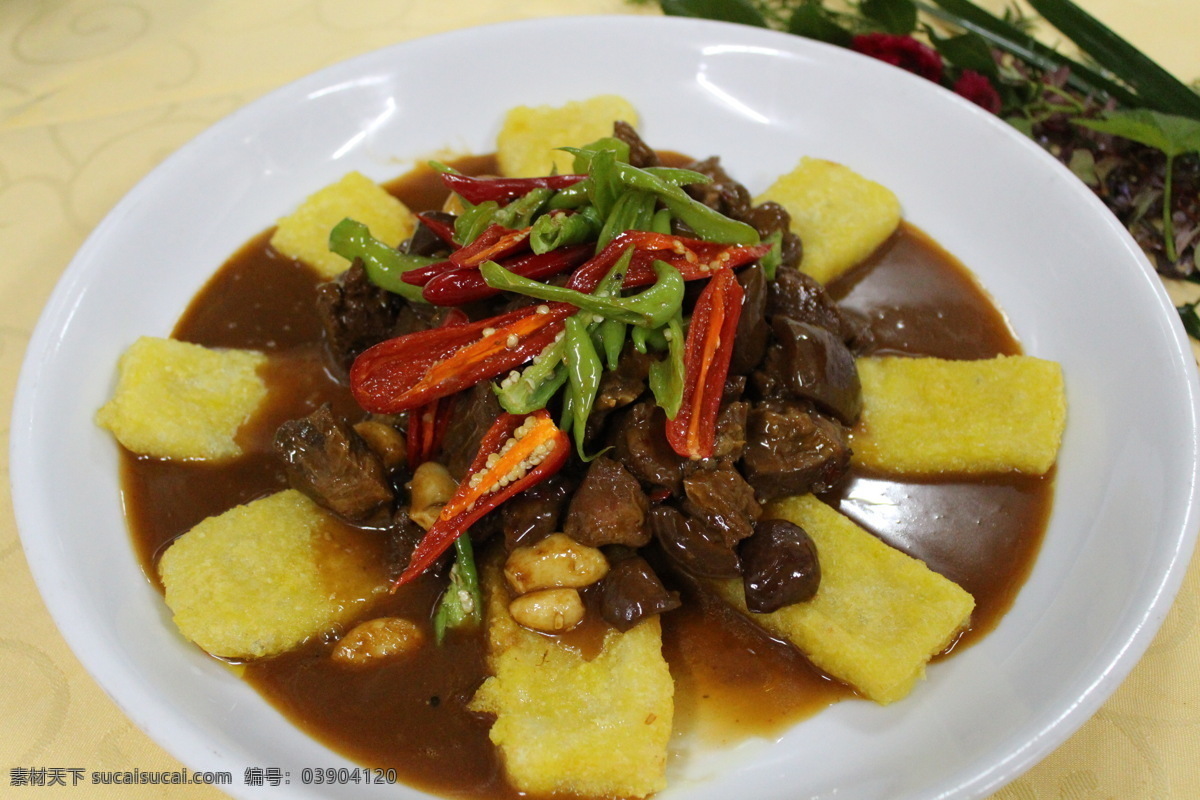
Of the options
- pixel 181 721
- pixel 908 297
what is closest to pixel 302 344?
pixel 181 721

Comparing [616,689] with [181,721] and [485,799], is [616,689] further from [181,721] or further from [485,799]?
[181,721]

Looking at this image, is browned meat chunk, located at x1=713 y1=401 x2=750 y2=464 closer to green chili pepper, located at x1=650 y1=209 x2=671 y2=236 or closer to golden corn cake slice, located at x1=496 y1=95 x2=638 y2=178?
green chili pepper, located at x1=650 y1=209 x2=671 y2=236

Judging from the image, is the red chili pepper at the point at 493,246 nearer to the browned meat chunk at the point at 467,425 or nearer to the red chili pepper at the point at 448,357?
the red chili pepper at the point at 448,357

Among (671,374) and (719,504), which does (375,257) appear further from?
(719,504)

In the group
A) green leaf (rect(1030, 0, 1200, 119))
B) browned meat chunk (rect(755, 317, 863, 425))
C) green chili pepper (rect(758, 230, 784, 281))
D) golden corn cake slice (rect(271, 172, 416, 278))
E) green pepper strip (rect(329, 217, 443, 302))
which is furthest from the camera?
green leaf (rect(1030, 0, 1200, 119))

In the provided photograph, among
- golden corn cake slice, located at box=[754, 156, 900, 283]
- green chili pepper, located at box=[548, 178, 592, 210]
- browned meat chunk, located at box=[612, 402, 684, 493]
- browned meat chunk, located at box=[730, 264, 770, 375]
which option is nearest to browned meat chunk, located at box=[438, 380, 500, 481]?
browned meat chunk, located at box=[612, 402, 684, 493]

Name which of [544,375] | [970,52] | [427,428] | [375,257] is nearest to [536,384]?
[544,375]

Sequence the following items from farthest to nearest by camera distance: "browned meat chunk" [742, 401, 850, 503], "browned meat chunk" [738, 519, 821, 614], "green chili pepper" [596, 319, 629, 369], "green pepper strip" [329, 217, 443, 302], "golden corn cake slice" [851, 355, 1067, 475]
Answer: "green pepper strip" [329, 217, 443, 302]
"golden corn cake slice" [851, 355, 1067, 475]
"browned meat chunk" [742, 401, 850, 503]
"green chili pepper" [596, 319, 629, 369]
"browned meat chunk" [738, 519, 821, 614]
